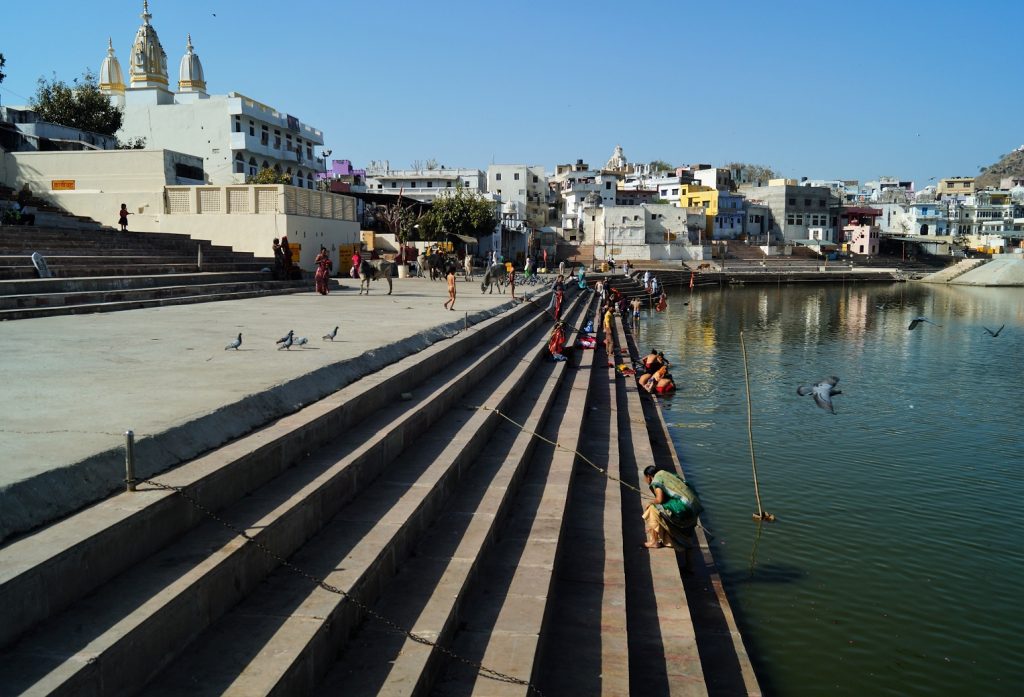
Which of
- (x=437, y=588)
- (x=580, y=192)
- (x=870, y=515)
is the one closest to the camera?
→ (x=437, y=588)

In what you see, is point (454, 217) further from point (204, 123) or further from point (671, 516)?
point (671, 516)

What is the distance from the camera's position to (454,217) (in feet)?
149

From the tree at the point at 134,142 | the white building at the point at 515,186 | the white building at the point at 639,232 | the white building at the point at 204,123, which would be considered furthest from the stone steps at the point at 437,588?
the white building at the point at 515,186

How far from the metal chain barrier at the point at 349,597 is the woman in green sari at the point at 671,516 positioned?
3367 mm

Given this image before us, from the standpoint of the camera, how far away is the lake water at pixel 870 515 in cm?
700

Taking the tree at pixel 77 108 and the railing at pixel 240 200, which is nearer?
the railing at pixel 240 200

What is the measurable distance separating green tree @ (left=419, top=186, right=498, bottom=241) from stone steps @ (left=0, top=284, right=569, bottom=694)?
39.5 meters

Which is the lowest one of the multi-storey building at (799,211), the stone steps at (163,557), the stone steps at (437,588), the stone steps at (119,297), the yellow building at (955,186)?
the stone steps at (437,588)

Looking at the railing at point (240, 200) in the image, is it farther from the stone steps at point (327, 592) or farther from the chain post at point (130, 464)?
the chain post at point (130, 464)

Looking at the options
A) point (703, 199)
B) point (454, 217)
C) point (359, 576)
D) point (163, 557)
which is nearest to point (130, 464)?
point (163, 557)

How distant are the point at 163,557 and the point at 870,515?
916cm

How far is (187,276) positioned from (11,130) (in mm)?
19069

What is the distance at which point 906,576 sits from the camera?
8.53m

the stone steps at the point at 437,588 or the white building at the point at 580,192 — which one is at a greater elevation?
the white building at the point at 580,192
